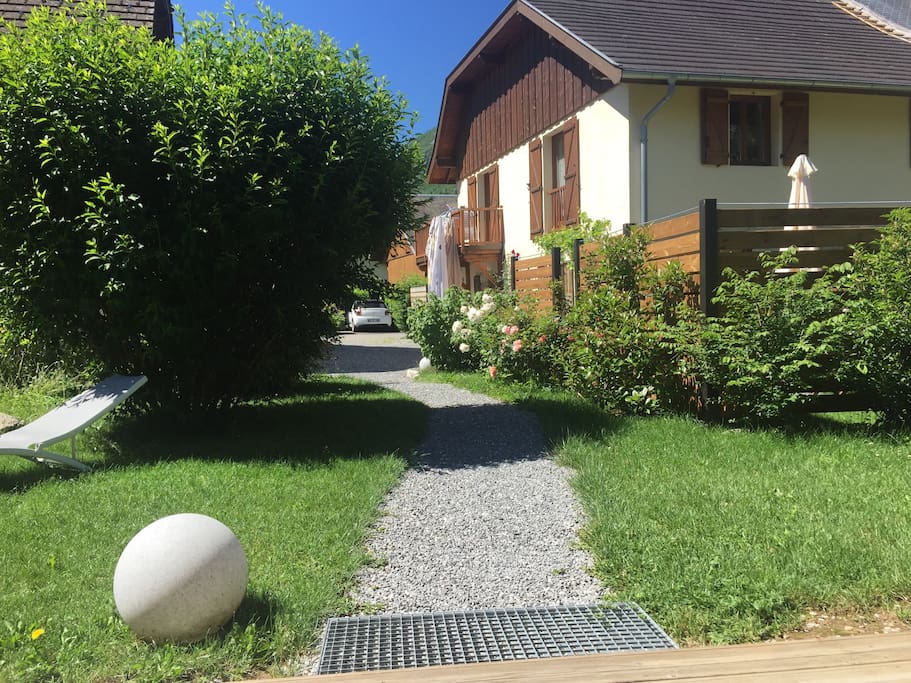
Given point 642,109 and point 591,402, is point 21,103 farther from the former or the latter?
point 642,109

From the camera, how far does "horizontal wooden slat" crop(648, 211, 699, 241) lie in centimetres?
651

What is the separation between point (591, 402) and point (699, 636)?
495 cm

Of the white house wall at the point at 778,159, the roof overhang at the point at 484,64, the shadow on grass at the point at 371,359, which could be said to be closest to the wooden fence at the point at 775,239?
the roof overhang at the point at 484,64

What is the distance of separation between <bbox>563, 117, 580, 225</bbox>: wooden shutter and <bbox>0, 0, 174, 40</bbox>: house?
7.50 m

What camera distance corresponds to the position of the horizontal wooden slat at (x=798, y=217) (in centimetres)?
634

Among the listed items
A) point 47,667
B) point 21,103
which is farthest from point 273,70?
point 47,667

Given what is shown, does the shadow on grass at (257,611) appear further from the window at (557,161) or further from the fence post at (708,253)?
the window at (557,161)

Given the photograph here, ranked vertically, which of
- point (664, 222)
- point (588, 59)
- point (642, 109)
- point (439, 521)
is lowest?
point (439, 521)

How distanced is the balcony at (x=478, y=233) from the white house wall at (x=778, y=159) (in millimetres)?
6623

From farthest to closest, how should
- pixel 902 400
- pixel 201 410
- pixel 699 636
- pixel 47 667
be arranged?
pixel 201 410 → pixel 902 400 → pixel 699 636 → pixel 47 667

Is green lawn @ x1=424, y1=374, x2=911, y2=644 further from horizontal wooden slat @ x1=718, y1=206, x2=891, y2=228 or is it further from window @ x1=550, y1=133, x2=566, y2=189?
window @ x1=550, y1=133, x2=566, y2=189

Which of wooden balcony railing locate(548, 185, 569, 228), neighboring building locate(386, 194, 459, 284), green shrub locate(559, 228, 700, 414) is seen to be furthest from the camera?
neighboring building locate(386, 194, 459, 284)

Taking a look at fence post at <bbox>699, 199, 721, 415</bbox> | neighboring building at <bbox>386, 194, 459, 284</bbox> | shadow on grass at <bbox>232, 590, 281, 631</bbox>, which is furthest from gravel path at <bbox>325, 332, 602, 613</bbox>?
neighboring building at <bbox>386, 194, 459, 284</bbox>

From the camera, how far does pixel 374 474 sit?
5.10 meters
